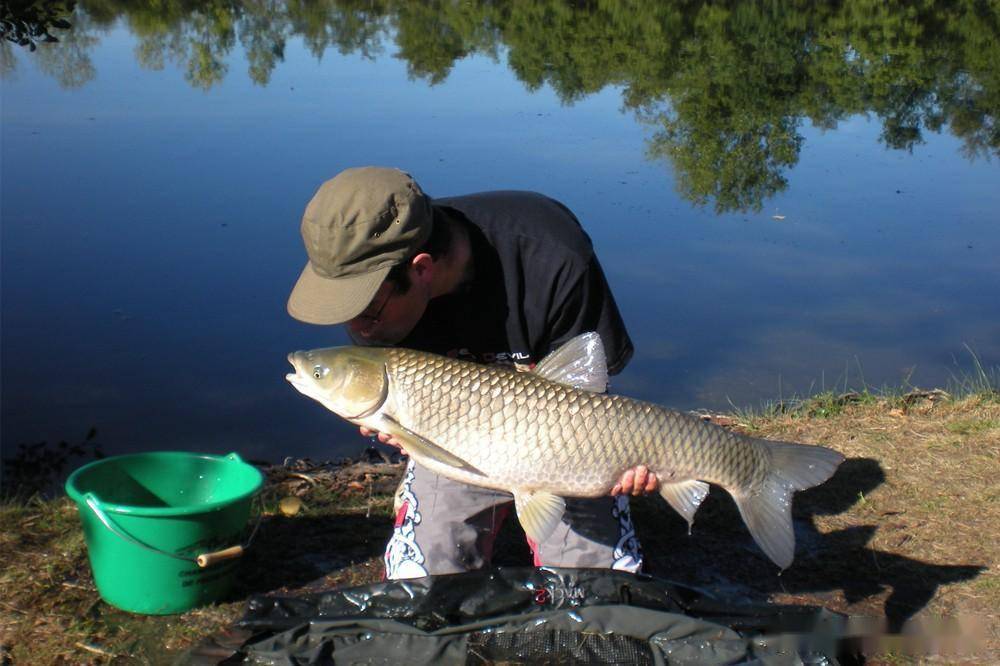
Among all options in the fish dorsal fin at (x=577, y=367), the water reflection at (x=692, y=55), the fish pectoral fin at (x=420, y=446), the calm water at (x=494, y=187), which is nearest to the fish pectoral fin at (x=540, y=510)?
the fish pectoral fin at (x=420, y=446)

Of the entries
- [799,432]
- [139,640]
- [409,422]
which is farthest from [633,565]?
[799,432]

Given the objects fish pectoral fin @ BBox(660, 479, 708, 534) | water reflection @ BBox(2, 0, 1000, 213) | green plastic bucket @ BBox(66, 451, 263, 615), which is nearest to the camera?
fish pectoral fin @ BBox(660, 479, 708, 534)

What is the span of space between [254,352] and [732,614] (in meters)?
2.50

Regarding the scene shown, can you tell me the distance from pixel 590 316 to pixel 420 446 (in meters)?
0.49

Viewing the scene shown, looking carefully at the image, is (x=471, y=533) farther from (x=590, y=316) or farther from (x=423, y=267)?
(x=423, y=267)

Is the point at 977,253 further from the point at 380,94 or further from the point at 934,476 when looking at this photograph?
the point at 380,94

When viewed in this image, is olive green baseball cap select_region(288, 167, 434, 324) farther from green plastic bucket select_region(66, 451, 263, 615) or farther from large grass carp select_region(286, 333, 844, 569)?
green plastic bucket select_region(66, 451, 263, 615)

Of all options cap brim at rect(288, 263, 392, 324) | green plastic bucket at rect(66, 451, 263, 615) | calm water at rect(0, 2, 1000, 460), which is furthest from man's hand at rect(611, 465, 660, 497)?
calm water at rect(0, 2, 1000, 460)

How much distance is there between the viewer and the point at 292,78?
29.8 feet

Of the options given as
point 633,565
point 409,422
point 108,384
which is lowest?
point 108,384

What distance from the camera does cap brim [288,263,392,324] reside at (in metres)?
1.96

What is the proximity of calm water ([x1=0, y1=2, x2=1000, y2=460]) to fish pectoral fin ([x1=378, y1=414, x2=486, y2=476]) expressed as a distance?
1.59 meters

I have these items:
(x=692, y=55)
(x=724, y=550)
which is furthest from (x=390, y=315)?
(x=692, y=55)

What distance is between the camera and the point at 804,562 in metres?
2.66
